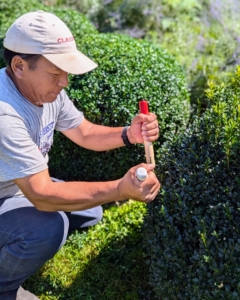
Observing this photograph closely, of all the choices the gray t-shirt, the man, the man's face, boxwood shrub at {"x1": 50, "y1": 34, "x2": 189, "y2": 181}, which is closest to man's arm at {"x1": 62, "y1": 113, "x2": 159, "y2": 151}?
the man

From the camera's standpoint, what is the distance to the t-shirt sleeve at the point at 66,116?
310cm

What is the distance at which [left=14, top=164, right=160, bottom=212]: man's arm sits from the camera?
2422 millimetres

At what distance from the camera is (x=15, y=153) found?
2.45m

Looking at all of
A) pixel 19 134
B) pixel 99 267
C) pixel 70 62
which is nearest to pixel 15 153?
pixel 19 134

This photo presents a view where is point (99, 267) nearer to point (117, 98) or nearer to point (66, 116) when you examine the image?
point (66, 116)

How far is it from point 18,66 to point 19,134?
0.39 meters

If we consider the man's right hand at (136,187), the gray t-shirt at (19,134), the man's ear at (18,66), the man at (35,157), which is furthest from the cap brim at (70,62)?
the man's right hand at (136,187)

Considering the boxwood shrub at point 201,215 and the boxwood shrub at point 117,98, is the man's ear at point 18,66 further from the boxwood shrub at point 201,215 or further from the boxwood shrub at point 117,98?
the boxwood shrub at point 117,98

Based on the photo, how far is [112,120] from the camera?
12.1 feet

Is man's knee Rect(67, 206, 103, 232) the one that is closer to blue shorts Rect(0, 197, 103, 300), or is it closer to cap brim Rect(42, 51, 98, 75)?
blue shorts Rect(0, 197, 103, 300)

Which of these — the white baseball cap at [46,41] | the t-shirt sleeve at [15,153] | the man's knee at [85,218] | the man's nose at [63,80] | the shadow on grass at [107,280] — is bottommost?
the shadow on grass at [107,280]

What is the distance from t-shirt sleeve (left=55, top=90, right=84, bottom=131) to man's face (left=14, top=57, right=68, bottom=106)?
0.42 metres

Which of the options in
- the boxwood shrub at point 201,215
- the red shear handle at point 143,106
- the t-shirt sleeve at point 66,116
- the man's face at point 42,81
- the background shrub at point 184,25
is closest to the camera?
the boxwood shrub at point 201,215

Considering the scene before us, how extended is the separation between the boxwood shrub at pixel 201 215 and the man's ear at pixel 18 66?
99 centimetres
